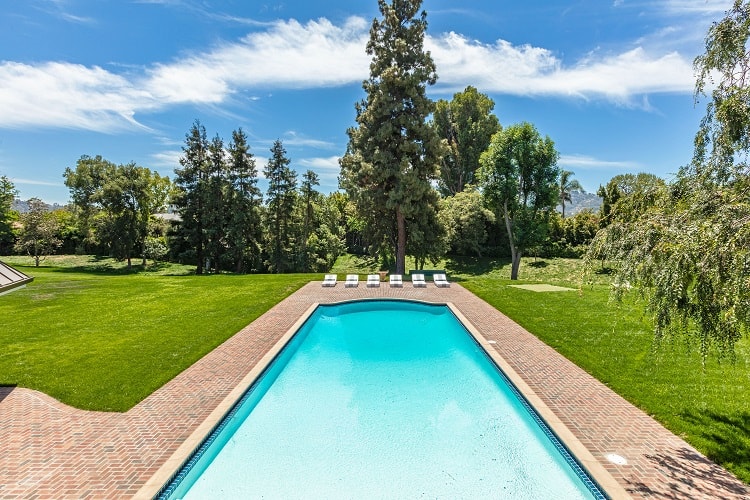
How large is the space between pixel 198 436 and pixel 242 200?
1102 inches

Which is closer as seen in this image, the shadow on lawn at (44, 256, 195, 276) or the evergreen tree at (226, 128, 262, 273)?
the evergreen tree at (226, 128, 262, 273)

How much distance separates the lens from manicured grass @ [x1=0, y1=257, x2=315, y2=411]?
8406 mm

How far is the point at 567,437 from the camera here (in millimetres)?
6137

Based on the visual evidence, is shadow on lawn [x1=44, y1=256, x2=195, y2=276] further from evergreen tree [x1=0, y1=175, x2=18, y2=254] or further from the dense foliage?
the dense foliage

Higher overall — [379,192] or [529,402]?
[379,192]

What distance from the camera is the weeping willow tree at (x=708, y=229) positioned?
4.08m

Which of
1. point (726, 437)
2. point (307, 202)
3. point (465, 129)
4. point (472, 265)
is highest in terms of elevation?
point (465, 129)

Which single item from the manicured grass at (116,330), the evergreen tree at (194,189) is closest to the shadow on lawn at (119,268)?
the evergreen tree at (194,189)

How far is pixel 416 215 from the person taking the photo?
24.6m

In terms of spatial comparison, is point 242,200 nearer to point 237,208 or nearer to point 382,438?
point 237,208

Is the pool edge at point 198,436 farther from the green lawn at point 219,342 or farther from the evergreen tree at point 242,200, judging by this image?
the evergreen tree at point 242,200

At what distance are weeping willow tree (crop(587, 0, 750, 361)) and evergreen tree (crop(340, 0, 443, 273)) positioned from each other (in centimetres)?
1776

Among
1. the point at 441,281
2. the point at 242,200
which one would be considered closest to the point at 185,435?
the point at 441,281

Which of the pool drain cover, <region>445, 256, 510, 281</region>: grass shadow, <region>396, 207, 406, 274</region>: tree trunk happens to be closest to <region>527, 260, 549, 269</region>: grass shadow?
<region>445, 256, 510, 281</region>: grass shadow
